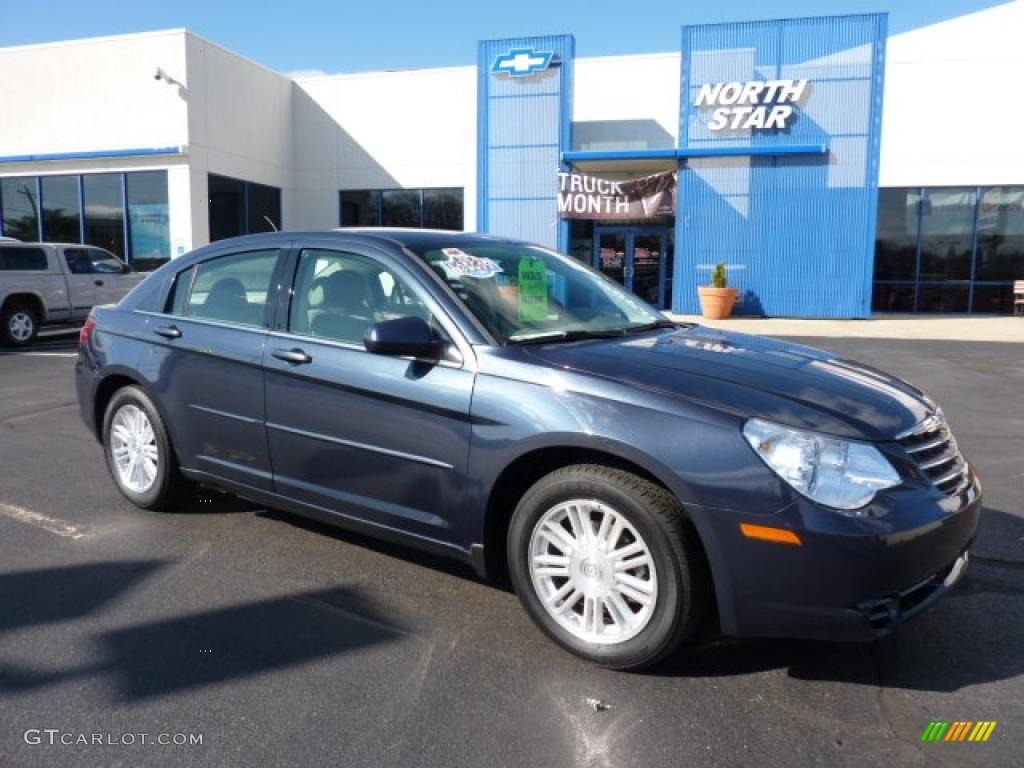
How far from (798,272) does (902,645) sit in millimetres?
17663

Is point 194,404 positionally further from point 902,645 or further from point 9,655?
point 902,645

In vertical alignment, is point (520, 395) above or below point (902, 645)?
above

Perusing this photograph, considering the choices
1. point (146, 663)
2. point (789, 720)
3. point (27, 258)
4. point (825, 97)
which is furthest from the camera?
point (825, 97)

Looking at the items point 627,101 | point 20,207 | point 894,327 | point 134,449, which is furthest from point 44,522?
point 20,207

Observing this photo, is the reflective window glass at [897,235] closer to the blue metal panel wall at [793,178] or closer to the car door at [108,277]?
the blue metal panel wall at [793,178]

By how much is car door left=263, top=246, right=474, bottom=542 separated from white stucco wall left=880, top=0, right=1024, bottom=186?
1982 cm

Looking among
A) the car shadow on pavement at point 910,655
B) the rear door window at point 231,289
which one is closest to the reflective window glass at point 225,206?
the rear door window at point 231,289

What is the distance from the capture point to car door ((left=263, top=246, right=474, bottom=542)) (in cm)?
334

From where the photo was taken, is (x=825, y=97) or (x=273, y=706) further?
(x=825, y=97)

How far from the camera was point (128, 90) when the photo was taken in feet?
65.7

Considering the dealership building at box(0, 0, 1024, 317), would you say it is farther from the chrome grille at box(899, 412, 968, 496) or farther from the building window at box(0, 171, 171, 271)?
the chrome grille at box(899, 412, 968, 496)

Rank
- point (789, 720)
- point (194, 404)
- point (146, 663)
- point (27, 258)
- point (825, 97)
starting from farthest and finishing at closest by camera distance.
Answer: point (825, 97) → point (27, 258) → point (194, 404) → point (146, 663) → point (789, 720)

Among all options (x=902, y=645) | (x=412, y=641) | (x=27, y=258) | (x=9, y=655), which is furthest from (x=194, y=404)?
(x=27, y=258)

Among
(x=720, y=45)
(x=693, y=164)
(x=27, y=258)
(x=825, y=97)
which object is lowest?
(x=27, y=258)
